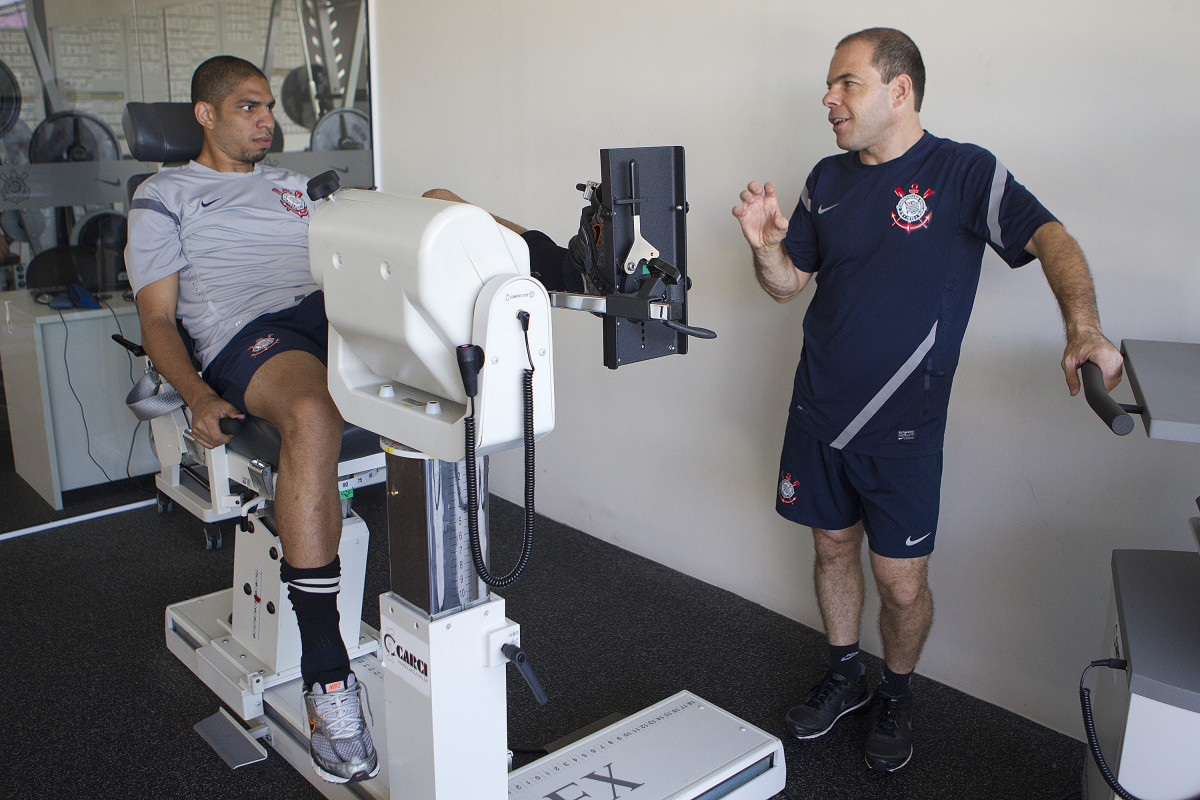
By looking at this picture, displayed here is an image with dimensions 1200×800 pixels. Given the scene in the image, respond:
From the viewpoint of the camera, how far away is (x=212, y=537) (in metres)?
3.07

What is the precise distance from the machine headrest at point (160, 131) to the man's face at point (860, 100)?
1686mm

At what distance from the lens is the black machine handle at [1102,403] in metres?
1.13

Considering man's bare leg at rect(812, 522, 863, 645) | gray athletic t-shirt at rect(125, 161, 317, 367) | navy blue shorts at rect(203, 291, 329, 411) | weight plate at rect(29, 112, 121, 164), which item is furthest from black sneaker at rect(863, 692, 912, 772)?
weight plate at rect(29, 112, 121, 164)

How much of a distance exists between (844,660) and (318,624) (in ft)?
3.97

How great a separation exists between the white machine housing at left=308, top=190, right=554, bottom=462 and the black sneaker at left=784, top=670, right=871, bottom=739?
1.16 metres

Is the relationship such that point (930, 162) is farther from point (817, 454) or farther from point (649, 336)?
point (649, 336)

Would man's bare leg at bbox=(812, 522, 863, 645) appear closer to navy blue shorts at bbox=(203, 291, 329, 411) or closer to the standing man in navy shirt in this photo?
the standing man in navy shirt

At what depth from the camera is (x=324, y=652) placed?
1.64m

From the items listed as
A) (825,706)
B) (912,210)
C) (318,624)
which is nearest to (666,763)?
(825,706)

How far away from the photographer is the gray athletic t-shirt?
2254mm

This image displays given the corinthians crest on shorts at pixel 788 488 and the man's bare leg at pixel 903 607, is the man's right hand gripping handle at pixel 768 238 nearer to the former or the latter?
the corinthians crest on shorts at pixel 788 488

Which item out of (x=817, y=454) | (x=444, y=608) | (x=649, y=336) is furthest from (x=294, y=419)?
(x=817, y=454)

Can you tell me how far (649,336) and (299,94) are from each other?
9.31 feet

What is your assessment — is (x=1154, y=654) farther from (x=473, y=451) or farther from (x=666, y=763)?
(x=473, y=451)
